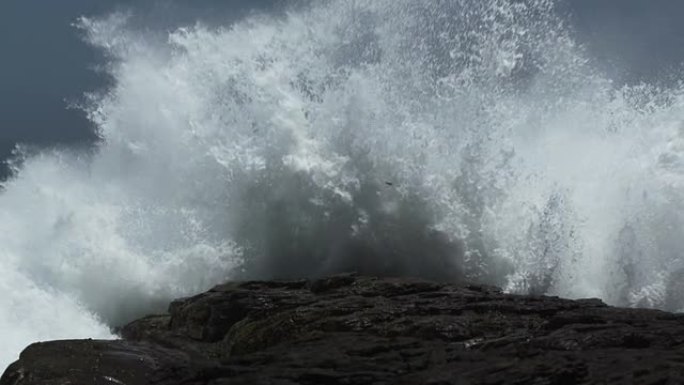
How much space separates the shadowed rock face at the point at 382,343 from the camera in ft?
22.6

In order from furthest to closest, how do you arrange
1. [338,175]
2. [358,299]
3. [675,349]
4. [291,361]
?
[338,175] → [358,299] → [291,361] → [675,349]

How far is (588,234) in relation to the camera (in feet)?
53.9

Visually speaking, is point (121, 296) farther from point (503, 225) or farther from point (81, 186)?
point (503, 225)

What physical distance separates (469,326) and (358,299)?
2.01 meters

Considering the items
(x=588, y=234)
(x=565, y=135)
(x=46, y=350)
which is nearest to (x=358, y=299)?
(x=46, y=350)

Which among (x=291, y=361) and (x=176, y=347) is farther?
(x=176, y=347)

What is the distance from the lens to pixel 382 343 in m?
8.11

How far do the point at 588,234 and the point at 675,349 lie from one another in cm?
970

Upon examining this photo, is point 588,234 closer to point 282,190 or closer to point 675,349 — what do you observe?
point 282,190

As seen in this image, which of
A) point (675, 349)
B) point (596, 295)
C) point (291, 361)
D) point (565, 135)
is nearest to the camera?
point (675, 349)

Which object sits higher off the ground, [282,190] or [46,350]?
[282,190]

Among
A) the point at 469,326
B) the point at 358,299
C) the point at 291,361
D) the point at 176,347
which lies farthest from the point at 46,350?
the point at 469,326

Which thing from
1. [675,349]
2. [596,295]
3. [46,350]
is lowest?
[675,349]

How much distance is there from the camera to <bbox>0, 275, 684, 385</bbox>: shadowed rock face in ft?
22.6
